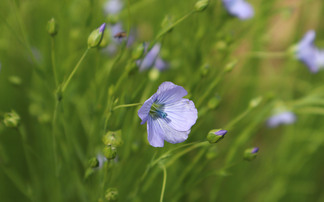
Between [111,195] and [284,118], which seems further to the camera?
[284,118]

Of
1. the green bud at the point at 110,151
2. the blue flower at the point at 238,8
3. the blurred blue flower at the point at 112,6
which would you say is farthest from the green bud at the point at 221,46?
the blurred blue flower at the point at 112,6

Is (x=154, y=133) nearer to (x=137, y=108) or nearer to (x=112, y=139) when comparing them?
(x=112, y=139)

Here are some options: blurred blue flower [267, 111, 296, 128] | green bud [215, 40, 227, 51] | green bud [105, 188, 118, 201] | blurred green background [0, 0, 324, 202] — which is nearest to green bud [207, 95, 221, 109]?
blurred green background [0, 0, 324, 202]

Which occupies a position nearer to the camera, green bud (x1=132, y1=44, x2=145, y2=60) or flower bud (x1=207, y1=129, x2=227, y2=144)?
flower bud (x1=207, y1=129, x2=227, y2=144)

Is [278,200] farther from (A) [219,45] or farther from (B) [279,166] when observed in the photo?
(A) [219,45]

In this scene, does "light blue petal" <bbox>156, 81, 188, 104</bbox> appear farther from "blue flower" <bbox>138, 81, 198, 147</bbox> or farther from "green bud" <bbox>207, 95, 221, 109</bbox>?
"green bud" <bbox>207, 95, 221, 109</bbox>

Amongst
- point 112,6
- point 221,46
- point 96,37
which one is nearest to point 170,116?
point 96,37

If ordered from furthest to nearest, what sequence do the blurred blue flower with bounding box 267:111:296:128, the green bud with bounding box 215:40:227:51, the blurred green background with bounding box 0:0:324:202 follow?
the blurred blue flower with bounding box 267:111:296:128
the green bud with bounding box 215:40:227:51
the blurred green background with bounding box 0:0:324:202

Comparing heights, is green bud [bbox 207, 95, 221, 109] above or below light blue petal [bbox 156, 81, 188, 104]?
below
